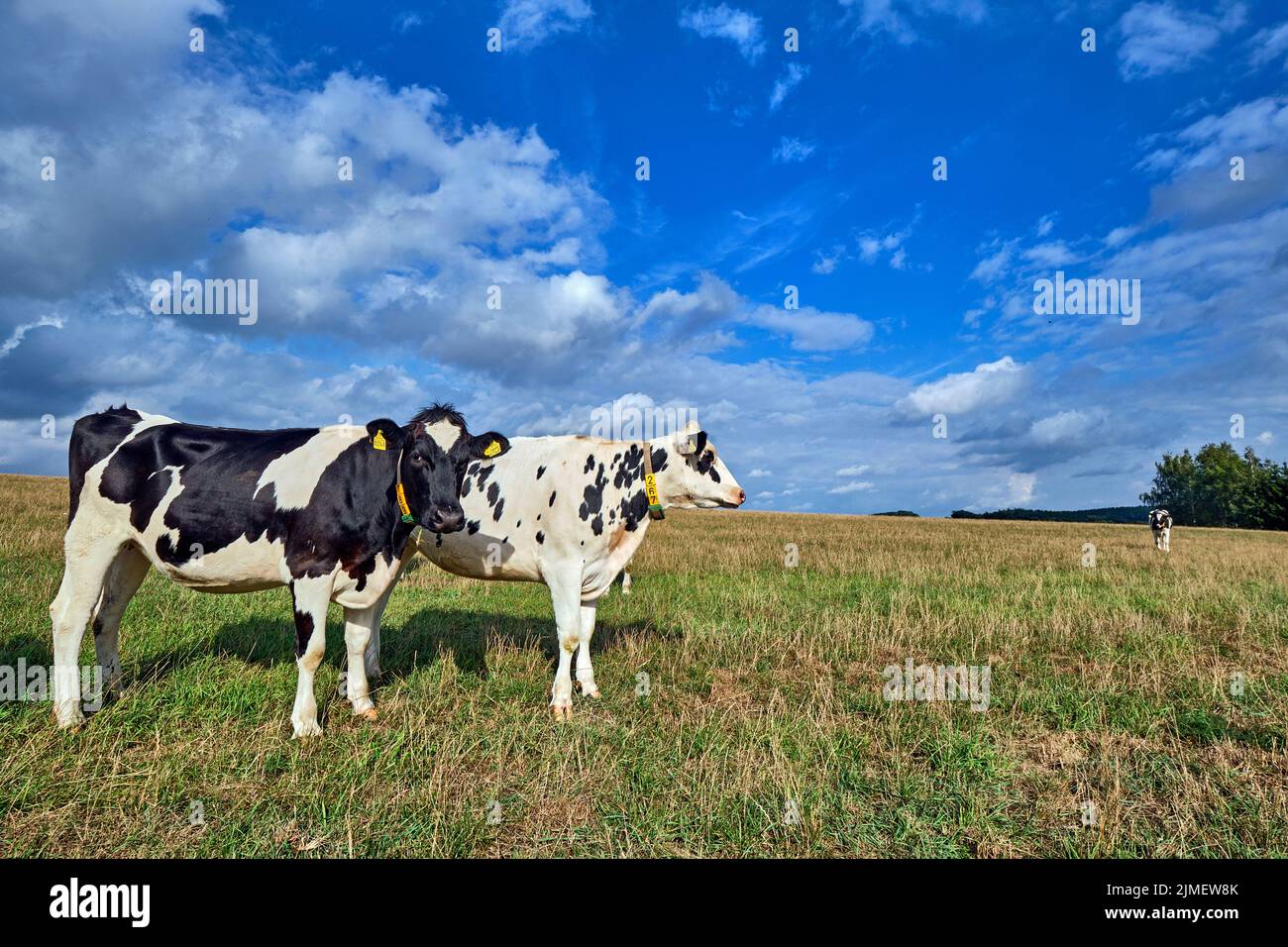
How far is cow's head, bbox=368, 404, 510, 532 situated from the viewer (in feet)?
18.7

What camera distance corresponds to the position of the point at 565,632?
250 inches

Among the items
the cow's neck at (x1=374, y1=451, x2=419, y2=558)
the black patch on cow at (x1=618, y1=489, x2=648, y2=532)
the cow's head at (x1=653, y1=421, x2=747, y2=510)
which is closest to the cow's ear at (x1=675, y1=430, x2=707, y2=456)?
the cow's head at (x1=653, y1=421, x2=747, y2=510)

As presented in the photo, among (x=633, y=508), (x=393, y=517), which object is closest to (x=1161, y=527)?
(x=633, y=508)

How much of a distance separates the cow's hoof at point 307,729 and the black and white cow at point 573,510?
68.2 inches

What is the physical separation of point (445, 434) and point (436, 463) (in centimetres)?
40

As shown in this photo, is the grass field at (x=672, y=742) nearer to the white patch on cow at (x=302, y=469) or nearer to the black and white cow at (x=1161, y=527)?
the white patch on cow at (x=302, y=469)

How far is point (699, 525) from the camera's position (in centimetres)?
3055

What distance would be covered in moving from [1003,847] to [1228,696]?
16.1 feet

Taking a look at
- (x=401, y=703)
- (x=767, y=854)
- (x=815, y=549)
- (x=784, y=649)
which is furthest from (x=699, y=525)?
(x=767, y=854)

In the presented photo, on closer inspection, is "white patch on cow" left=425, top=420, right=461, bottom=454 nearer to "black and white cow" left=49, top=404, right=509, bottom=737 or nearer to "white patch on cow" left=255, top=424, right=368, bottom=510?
"black and white cow" left=49, top=404, right=509, bottom=737

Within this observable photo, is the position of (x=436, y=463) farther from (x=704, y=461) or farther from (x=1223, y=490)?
(x=1223, y=490)

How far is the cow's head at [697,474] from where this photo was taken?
7.32 meters

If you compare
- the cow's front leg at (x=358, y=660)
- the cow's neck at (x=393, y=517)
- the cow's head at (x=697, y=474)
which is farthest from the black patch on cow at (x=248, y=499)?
the cow's head at (x=697, y=474)
